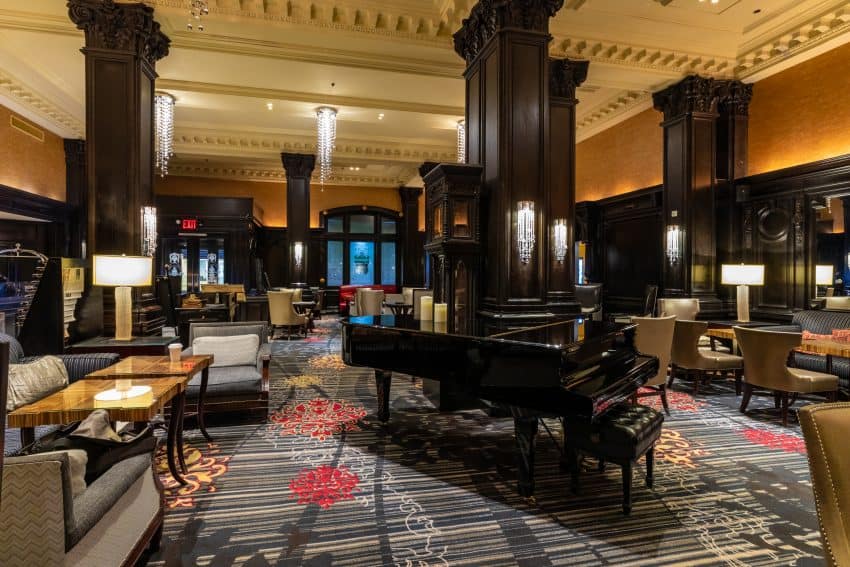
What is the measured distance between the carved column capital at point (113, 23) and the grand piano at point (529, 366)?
431 cm

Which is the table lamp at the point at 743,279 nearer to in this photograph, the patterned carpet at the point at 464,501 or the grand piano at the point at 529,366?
the patterned carpet at the point at 464,501

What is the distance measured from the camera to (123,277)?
13.2 ft


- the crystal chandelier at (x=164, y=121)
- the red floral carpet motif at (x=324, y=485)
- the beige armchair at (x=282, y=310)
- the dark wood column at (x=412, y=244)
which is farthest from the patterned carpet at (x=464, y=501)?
the dark wood column at (x=412, y=244)

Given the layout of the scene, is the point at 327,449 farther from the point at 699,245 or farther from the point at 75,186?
the point at 75,186

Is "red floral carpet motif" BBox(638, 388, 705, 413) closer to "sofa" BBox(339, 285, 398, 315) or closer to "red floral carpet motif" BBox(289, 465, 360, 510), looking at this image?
"red floral carpet motif" BBox(289, 465, 360, 510)

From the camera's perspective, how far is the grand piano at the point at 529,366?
2.62m

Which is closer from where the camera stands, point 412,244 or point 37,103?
point 37,103

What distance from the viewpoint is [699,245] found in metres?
7.13

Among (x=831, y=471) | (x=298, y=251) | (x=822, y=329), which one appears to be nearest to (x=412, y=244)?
(x=298, y=251)

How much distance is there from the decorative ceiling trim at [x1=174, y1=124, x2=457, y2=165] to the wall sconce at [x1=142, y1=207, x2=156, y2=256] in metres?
5.91

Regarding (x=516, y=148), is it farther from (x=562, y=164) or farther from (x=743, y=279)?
(x=743, y=279)

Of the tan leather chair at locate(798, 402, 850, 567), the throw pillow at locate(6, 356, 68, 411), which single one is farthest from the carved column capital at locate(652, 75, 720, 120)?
the throw pillow at locate(6, 356, 68, 411)

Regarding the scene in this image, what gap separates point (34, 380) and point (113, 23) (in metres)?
4.12

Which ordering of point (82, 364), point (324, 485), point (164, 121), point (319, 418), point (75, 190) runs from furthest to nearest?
point (75, 190)
point (164, 121)
point (319, 418)
point (82, 364)
point (324, 485)
